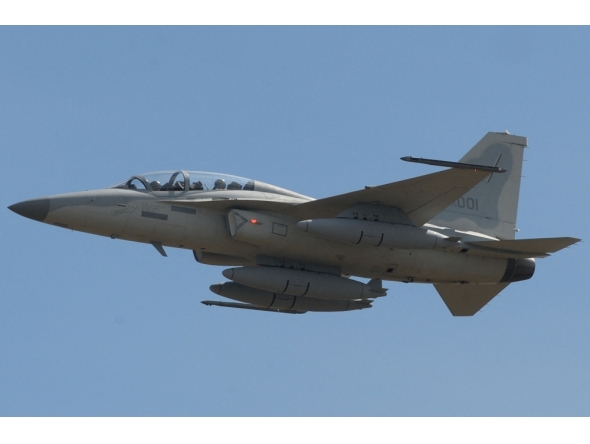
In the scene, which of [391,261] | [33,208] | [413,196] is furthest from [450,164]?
[33,208]

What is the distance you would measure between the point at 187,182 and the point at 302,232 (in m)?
2.92

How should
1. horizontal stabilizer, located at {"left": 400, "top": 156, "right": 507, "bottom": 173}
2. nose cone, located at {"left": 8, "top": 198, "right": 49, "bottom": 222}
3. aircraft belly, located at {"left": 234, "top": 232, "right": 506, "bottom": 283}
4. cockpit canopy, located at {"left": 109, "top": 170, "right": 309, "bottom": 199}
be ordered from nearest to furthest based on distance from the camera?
horizontal stabilizer, located at {"left": 400, "top": 156, "right": 507, "bottom": 173}, nose cone, located at {"left": 8, "top": 198, "right": 49, "bottom": 222}, cockpit canopy, located at {"left": 109, "top": 170, "right": 309, "bottom": 199}, aircraft belly, located at {"left": 234, "top": 232, "right": 506, "bottom": 283}

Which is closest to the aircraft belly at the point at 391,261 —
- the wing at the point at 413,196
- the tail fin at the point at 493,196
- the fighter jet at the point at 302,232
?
the fighter jet at the point at 302,232

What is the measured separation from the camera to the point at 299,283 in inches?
924

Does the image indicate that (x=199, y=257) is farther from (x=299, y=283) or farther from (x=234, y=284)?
(x=299, y=283)

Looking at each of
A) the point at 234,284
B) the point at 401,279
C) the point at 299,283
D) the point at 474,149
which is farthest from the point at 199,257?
the point at 474,149

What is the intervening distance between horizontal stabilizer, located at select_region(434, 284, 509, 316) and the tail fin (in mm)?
1587

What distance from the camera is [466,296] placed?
2722 centimetres

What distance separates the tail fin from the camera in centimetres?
2609

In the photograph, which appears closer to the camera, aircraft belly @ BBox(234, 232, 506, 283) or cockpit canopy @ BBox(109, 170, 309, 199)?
cockpit canopy @ BBox(109, 170, 309, 199)

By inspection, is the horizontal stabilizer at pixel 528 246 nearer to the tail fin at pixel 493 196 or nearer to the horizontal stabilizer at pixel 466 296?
the tail fin at pixel 493 196

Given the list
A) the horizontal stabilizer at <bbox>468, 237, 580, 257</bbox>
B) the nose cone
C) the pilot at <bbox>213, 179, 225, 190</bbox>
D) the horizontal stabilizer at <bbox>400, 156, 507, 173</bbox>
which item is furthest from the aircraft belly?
the nose cone

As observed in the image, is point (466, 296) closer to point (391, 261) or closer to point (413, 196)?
point (391, 261)

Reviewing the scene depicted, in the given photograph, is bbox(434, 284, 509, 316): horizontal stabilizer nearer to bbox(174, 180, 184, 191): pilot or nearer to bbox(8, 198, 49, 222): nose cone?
bbox(174, 180, 184, 191): pilot
